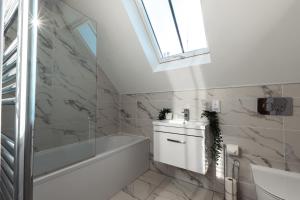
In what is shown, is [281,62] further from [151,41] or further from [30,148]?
[30,148]

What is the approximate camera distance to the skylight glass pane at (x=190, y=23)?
1674mm

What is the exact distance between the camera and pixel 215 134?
71.8 inches

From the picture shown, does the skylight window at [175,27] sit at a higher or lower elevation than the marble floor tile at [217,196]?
higher

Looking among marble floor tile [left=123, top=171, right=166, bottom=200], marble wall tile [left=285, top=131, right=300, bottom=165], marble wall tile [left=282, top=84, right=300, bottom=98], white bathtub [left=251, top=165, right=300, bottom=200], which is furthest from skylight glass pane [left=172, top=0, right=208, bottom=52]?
marble floor tile [left=123, top=171, right=166, bottom=200]

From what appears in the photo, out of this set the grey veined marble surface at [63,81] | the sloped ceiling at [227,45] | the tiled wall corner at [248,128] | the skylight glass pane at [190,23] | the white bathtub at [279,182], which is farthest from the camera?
the grey veined marble surface at [63,81]

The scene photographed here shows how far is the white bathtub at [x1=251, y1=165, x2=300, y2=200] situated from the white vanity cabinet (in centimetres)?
51

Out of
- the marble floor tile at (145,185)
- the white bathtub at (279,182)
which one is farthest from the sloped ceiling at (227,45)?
the marble floor tile at (145,185)

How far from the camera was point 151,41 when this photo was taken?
2.00 m

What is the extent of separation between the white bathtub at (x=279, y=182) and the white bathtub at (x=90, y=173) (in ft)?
4.53

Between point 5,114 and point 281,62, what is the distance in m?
2.01

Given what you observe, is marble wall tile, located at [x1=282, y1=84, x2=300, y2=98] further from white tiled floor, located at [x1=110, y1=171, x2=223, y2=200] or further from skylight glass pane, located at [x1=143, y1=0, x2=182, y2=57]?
white tiled floor, located at [x1=110, y1=171, x2=223, y2=200]

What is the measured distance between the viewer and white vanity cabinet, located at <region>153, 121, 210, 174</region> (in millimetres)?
1702

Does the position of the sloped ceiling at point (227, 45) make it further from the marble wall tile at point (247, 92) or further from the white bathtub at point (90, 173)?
the white bathtub at point (90, 173)

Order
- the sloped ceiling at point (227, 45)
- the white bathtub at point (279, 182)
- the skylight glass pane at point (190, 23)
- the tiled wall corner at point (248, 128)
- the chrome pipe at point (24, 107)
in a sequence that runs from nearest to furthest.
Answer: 1. the chrome pipe at point (24, 107)
2. the sloped ceiling at point (227, 45)
3. the white bathtub at point (279, 182)
4. the tiled wall corner at point (248, 128)
5. the skylight glass pane at point (190, 23)
